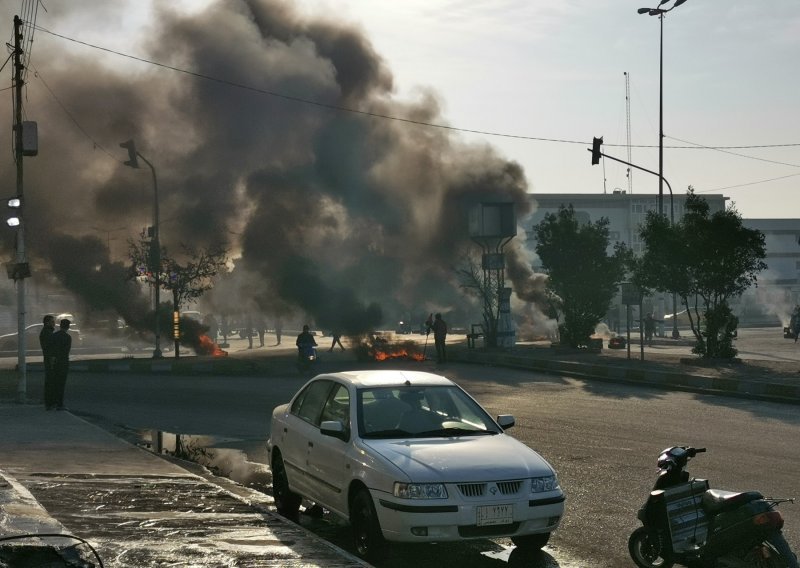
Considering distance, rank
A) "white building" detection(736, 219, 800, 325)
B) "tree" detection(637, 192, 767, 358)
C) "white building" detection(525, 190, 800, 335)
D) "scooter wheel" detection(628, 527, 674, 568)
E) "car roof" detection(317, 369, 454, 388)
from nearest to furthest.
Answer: "scooter wheel" detection(628, 527, 674, 568) < "car roof" detection(317, 369, 454, 388) < "tree" detection(637, 192, 767, 358) < "white building" detection(736, 219, 800, 325) < "white building" detection(525, 190, 800, 335)

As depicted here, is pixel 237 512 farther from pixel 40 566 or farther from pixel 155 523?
pixel 40 566

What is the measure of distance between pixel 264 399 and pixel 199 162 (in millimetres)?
24631

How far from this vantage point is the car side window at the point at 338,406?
8617mm

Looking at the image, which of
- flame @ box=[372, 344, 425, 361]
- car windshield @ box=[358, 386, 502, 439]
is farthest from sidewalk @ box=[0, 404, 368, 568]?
flame @ box=[372, 344, 425, 361]

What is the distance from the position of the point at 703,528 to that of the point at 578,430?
884 cm

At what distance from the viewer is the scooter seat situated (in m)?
6.42

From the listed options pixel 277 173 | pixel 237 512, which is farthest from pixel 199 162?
pixel 237 512

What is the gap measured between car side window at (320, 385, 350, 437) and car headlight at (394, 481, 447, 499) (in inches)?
49.2

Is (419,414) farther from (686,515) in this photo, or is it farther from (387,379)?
(686,515)

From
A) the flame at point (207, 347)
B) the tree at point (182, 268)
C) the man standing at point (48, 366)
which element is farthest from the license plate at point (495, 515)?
the flame at point (207, 347)

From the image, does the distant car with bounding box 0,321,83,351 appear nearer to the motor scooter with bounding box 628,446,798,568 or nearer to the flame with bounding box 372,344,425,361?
the flame with bounding box 372,344,425,361

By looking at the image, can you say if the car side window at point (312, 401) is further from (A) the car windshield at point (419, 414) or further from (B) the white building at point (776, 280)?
(B) the white building at point (776, 280)

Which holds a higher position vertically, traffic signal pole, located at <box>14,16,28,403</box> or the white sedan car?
traffic signal pole, located at <box>14,16,28,403</box>

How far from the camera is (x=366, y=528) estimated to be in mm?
7711
